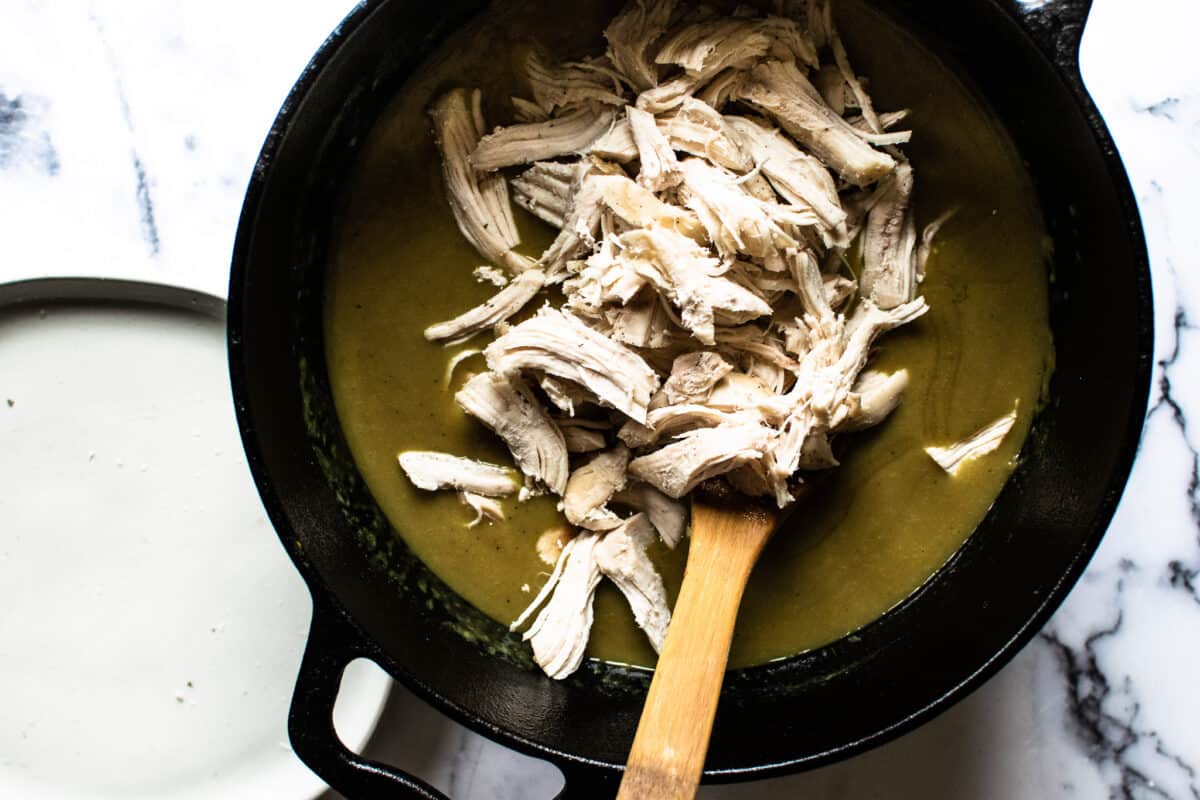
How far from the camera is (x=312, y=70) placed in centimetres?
121

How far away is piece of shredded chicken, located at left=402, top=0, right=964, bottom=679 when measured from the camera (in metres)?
1.28

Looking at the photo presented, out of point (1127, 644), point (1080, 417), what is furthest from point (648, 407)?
point (1127, 644)

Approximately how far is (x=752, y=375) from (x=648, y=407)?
134 millimetres

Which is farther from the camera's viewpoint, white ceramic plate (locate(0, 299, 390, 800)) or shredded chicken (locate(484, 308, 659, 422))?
white ceramic plate (locate(0, 299, 390, 800))

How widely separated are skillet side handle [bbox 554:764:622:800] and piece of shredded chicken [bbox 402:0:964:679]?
169mm

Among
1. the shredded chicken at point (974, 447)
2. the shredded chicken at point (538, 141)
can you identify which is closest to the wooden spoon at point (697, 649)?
the shredded chicken at point (974, 447)

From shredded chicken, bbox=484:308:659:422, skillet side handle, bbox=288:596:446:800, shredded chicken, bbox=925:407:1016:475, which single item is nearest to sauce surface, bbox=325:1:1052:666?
shredded chicken, bbox=925:407:1016:475

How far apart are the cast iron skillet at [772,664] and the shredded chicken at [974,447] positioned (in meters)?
0.04

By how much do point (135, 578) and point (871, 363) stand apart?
105 cm

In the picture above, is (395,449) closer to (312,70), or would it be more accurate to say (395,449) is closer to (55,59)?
(312,70)

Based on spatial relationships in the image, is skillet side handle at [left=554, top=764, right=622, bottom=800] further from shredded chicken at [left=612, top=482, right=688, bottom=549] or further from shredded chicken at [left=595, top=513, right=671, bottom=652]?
shredded chicken at [left=612, top=482, right=688, bottom=549]

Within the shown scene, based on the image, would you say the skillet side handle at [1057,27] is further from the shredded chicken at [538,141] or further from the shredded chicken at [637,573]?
the shredded chicken at [637,573]

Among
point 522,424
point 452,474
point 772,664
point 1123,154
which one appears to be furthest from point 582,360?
point 1123,154

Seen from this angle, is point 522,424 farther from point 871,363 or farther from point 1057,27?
point 1057,27
